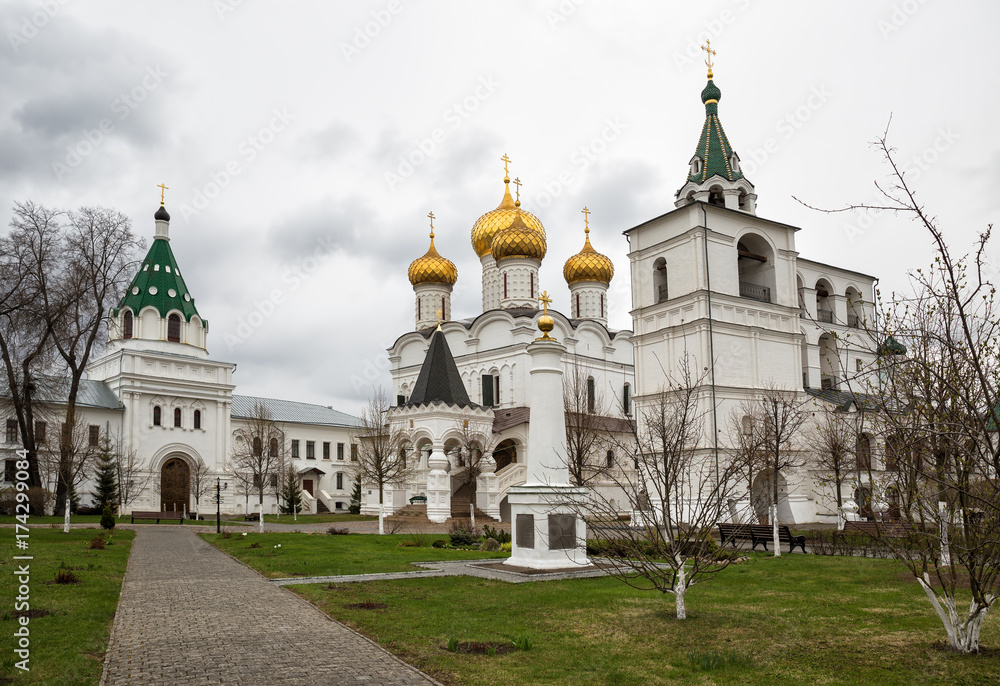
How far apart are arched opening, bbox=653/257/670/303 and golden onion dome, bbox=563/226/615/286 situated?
15746mm

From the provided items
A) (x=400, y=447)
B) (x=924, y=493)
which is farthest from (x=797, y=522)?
(x=924, y=493)

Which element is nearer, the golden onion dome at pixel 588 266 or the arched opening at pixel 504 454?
the arched opening at pixel 504 454

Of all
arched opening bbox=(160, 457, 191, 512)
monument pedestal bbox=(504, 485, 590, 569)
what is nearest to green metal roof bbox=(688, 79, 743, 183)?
monument pedestal bbox=(504, 485, 590, 569)

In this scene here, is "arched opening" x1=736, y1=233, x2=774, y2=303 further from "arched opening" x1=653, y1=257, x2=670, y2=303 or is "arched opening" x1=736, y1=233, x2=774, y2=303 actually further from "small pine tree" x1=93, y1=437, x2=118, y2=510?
"small pine tree" x1=93, y1=437, x2=118, y2=510

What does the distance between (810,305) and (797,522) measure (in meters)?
10.2

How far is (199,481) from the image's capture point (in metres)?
41.2

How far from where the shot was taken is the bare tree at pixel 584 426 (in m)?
26.1

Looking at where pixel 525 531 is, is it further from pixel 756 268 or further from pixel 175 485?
pixel 175 485

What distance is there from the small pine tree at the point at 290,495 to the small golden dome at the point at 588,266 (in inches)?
806

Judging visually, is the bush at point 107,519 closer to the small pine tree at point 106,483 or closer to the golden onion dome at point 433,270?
the small pine tree at point 106,483

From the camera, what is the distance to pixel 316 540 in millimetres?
23078

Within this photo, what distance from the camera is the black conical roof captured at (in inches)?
1404

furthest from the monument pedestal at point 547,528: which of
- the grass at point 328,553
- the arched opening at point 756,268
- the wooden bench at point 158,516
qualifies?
the wooden bench at point 158,516

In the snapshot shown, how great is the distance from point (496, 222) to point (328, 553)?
106 ft
